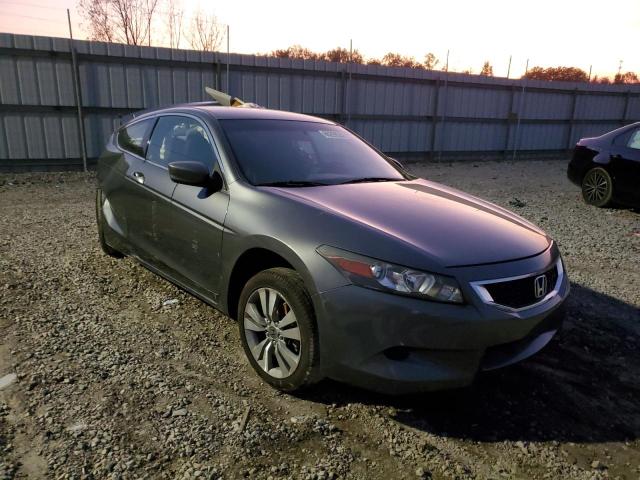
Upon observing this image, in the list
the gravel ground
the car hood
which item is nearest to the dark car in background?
the gravel ground

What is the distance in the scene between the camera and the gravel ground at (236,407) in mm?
2348

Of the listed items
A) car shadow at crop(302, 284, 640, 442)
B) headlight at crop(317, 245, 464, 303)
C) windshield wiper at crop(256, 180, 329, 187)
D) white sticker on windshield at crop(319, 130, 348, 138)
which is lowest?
car shadow at crop(302, 284, 640, 442)

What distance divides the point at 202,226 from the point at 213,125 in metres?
0.79

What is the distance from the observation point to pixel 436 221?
289 centimetres

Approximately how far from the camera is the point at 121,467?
2.25 m

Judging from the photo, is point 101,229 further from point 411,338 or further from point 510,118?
point 510,118

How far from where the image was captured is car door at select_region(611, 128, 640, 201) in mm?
A: 7891

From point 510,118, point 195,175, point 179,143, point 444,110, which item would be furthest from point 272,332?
point 510,118

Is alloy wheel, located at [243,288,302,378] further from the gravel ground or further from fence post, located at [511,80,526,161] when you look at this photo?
fence post, located at [511,80,526,161]

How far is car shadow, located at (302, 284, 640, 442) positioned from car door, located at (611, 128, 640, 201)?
5392 mm

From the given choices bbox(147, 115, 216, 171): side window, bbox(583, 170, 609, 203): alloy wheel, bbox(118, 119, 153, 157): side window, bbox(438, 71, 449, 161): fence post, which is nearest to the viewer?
bbox(147, 115, 216, 171): side window

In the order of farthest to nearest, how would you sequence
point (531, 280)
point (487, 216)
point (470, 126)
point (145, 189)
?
point (470, 126), point (145, 189), point (487, 216), point (531, 280)

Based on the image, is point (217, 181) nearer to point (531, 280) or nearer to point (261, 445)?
point (261, 445)

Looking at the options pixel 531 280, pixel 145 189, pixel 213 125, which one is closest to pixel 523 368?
pixel 531 280
